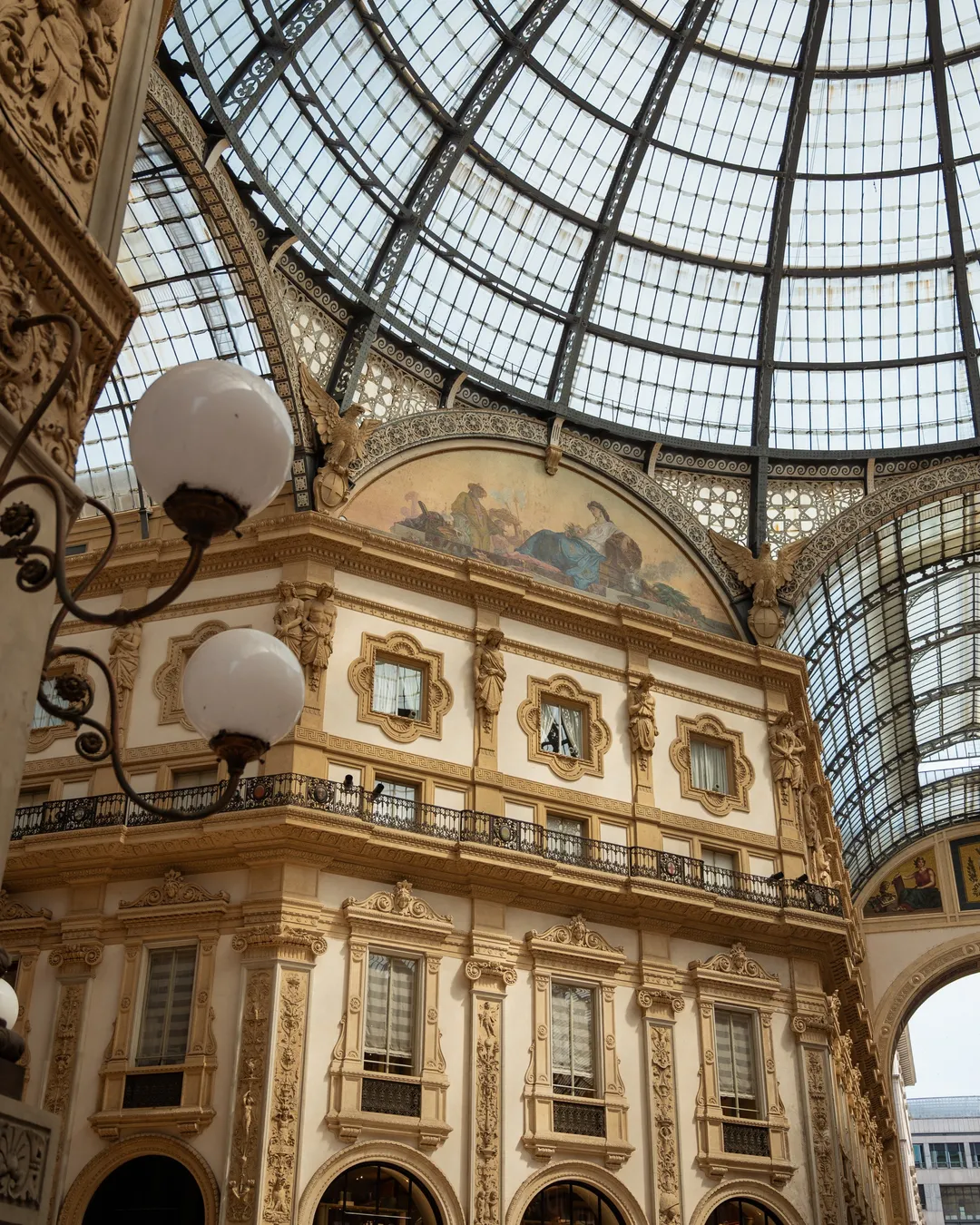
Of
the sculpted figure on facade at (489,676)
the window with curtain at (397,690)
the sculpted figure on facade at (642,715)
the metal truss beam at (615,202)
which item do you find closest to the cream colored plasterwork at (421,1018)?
the window with curtain at (397,690)

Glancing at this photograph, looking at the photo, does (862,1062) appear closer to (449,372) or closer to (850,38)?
(449,372)

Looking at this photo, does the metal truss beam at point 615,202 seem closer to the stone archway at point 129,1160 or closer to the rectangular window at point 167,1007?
the rectangular window at point 167,1007

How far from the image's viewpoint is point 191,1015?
20.5m

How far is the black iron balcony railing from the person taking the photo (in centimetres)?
2159

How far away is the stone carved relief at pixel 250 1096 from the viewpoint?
18.8 m

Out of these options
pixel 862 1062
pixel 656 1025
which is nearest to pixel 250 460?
pixel 656 1025

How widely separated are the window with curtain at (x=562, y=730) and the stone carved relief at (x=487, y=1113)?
5161 mm

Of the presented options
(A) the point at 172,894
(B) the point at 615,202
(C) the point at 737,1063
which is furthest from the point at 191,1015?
(B) the point at 615,202

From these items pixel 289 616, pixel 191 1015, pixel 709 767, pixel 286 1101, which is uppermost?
pixel 289 616

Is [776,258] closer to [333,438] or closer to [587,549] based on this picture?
[587,549]

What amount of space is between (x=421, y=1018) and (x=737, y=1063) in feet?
21.2

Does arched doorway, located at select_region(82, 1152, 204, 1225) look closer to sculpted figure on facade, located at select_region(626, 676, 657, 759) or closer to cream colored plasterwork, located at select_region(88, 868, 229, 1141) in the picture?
cream colored plasterwork, located at select_region(88, 868, 229, 1141)

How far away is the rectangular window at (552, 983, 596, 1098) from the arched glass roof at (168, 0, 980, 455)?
12730 mm

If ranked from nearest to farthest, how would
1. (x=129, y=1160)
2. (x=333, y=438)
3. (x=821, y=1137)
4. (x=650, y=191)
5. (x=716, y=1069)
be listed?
(x=129, y=1160) → (x=716, y=1069) → (x=821, y=1137) → (x=333, y=438) → (x=650, y=191)
